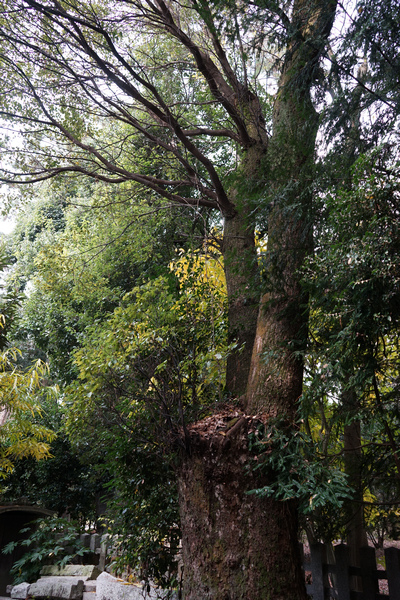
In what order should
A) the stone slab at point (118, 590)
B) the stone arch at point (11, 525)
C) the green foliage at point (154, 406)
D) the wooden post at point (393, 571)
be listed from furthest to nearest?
the stone arch at point (11, 525), the stone slab at point (118, 590), the green foliage at point (154, 406), the wooden post at point (393, 571)

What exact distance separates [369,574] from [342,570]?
0.25 m

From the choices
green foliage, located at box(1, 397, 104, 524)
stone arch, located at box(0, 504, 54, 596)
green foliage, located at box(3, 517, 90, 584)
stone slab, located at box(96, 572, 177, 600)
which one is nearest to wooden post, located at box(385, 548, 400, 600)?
stone slab, located at box(96, 572, 177, 600)

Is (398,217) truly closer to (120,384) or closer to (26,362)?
(120,384)

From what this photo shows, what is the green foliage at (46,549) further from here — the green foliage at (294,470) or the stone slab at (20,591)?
the green foliage at (294,470)

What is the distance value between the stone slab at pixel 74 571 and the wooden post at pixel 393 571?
4252mm

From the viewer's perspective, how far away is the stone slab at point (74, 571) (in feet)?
21.6

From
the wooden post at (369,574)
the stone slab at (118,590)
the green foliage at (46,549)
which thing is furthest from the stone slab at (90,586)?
the wooden post at (369,574)

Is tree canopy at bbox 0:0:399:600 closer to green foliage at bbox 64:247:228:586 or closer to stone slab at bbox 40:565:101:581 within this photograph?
green foliage at bbox 64:247:228:586

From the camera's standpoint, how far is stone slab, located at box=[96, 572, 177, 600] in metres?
5.10

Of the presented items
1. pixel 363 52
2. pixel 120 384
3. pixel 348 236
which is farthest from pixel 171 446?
pixel 363 52

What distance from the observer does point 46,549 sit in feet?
24.0

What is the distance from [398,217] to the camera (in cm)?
304

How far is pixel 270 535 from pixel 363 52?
12.0 feet

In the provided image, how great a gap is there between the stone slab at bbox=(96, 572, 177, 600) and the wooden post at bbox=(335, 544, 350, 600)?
5.64ft
